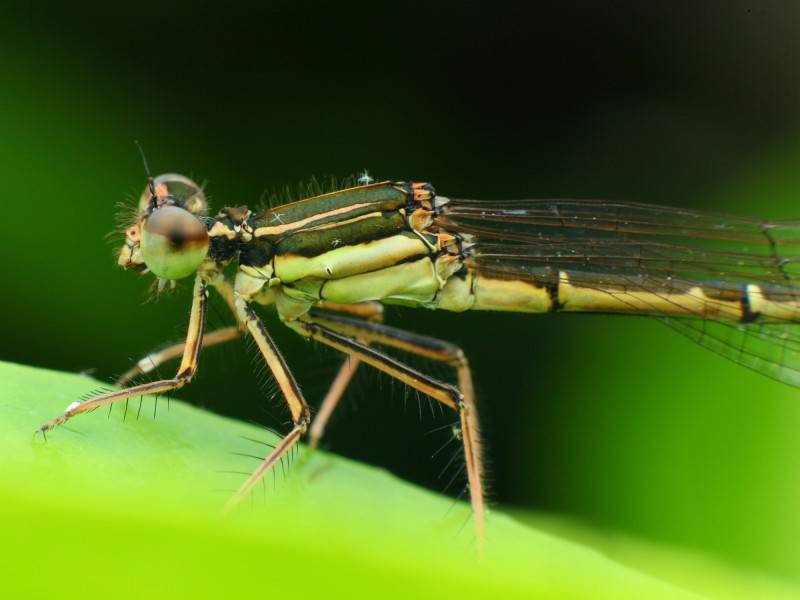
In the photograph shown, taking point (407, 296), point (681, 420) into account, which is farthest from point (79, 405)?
point (681, 420)

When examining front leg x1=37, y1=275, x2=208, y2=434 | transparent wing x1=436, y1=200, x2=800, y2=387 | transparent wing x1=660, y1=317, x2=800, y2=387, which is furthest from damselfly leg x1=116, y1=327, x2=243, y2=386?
transparent wing x1=660, y1=317, x2=800, y2=387

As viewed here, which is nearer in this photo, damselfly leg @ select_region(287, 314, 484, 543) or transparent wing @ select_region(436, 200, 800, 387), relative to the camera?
damselfly leg @ select_region(287, 314, 484, 543)

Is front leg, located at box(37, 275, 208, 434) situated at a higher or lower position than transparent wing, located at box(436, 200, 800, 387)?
Result: lower

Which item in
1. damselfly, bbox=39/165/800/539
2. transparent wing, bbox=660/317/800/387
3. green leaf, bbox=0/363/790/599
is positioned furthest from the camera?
transparent wing, bbox=660/317/800/387

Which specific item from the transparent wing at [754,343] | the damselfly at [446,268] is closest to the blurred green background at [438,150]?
the transparent wing at [754,343]

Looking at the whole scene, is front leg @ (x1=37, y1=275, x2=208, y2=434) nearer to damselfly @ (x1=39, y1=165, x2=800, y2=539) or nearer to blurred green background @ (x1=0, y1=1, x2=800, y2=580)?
damselfly @ (x1=39, y1=165, x2=800, y2=539)

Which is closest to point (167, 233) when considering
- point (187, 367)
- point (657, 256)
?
point (187, 367)

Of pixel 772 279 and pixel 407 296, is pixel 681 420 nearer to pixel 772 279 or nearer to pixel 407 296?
pixel 772 279
